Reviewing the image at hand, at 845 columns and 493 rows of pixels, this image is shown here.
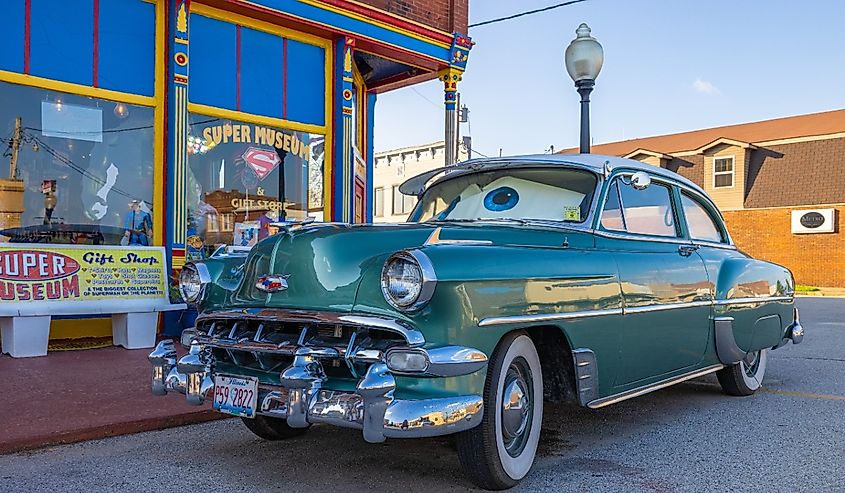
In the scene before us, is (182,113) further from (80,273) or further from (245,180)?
(80,273)

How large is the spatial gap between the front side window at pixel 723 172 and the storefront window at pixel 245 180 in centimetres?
1888

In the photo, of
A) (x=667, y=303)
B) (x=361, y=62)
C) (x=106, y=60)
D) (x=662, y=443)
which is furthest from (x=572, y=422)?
(x=361, y=62)

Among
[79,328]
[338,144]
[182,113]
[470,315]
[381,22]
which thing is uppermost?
[381,22]

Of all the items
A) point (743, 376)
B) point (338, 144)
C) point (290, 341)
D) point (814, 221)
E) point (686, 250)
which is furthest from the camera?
point (814, 221)

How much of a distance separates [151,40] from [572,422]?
5.77 m

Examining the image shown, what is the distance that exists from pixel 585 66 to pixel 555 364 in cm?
516

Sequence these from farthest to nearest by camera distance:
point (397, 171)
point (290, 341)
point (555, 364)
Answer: point (397, 171)
point (555, 364)
point (290, 341)

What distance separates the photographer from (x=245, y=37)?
8562 mm

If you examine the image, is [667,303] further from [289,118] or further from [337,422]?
[289,118]

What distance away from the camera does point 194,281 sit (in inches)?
154

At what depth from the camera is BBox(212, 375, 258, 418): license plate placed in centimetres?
326

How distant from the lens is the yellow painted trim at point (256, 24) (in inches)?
320

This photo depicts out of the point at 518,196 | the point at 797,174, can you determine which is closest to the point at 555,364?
the point at 518,196

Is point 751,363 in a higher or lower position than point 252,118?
lower
